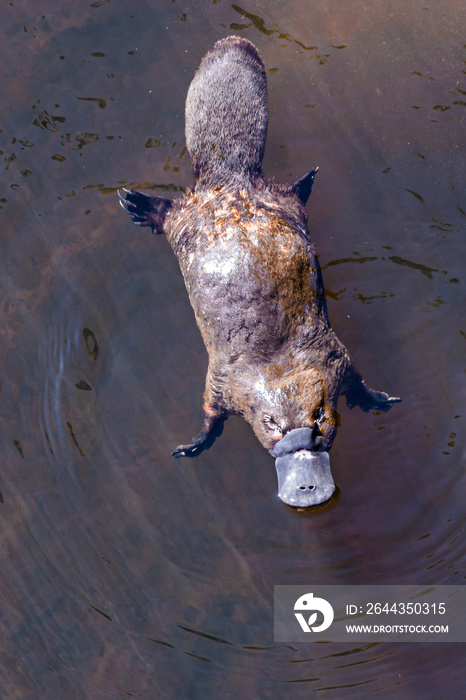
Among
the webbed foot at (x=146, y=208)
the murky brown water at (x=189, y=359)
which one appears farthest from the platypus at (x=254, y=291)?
the murky brown water at (x=189, y=359)

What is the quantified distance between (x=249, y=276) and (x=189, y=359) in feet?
4.65

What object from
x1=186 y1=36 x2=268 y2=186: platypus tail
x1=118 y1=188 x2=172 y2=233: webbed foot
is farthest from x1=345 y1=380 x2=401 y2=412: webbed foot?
x1=118 y1=188 x2=172 y2=233: webbed foot

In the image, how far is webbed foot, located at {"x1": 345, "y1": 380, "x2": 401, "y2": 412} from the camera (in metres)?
4.38

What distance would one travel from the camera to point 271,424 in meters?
3.55

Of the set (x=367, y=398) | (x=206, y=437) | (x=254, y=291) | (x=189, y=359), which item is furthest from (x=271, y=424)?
(x=189, y=359)

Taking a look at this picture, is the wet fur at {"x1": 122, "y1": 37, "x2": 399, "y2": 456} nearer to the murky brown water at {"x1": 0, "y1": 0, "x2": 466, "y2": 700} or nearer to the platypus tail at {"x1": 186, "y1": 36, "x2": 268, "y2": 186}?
the platypus tail at {"x1": 186, "y1": 36, "x2": 268, "y2": 186}

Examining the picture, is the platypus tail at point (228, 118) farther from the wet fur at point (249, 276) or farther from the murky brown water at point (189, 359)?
the murky brown water at point (189, 359)

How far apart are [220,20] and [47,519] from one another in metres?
4.31

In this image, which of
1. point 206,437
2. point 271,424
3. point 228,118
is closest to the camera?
point 271,424

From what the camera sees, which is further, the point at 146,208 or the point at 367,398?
the point at 146,208

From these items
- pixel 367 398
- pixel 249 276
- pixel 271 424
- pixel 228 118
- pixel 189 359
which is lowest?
pixel 367 398

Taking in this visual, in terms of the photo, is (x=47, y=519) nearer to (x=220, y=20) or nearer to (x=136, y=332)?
(x=136, y=332)

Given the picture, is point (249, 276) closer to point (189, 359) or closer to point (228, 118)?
point (228, 118)

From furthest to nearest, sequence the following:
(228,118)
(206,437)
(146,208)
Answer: (146,208) → (206,437) → (228,118)
